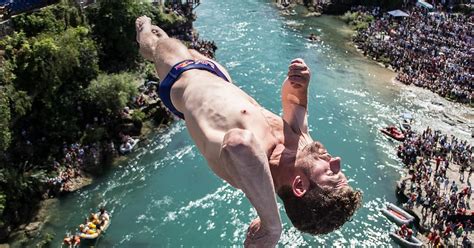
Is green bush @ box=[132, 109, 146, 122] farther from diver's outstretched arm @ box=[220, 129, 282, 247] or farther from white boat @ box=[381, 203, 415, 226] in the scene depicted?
diver's outstretched arm @ box=[220, 129, 282, 247]

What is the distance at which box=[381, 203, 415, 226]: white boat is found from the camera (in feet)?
77.9

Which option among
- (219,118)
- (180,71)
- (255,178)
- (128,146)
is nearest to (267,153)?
(219,118)

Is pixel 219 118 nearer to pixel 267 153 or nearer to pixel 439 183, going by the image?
pixel 267 153

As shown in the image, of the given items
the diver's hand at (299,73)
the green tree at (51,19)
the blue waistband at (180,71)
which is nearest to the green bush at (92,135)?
the green tree at (51,19)

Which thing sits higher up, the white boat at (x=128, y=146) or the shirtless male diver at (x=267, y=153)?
the shirtless male diver at (x=267, y=153)

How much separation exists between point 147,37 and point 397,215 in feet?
70.1

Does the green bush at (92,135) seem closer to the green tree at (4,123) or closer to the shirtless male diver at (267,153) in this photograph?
the green tree at (4,123)

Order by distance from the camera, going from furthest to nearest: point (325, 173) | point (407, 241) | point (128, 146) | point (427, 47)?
point (427, 47) < point (128, 146) < point (407, 241) < point (325, 173)

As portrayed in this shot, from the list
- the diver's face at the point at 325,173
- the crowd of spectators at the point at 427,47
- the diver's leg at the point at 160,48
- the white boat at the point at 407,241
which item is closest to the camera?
the diver's face at the point at 325,173

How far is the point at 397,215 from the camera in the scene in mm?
24109

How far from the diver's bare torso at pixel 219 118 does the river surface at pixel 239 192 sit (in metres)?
18.6

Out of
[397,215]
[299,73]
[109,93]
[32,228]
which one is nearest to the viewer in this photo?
[299,73]

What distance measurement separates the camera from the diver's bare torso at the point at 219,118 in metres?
3.68

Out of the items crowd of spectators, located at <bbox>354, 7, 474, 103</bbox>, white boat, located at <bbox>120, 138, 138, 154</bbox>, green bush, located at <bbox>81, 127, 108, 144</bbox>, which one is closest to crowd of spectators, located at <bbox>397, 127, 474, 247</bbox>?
crowd of spectators, located at <bbox>354, 7, 474, 103</bbox>
